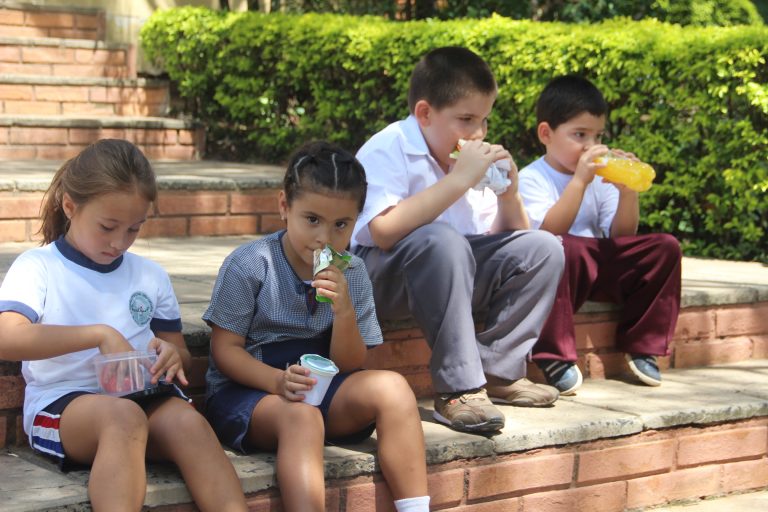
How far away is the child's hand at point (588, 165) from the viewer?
4012 millimetres

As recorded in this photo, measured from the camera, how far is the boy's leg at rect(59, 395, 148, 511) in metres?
2.61

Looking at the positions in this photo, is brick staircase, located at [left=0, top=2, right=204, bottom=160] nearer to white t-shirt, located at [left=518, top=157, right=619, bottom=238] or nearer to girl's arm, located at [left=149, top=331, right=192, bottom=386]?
white t-shirt, located at [left=518, top=157, right=619, bottom=238]

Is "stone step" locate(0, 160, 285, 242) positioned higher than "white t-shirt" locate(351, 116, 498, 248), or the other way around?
"white t-shirt" locate(351, 116, 498, 248)

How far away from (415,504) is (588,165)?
1.50m

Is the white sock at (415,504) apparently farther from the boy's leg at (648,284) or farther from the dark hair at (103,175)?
the boy's leg at (648,284)

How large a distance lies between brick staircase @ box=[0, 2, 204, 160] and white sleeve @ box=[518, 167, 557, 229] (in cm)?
345

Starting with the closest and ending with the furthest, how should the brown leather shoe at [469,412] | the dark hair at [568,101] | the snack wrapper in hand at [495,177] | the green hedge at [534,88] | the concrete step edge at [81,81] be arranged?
1. the brown leather shoe at [469,412]
2. the snack wrapper in hand at [495,177]
3. the dark hair at [568,101]
4. the green hedge at [534,88]
5. the concrete step edge at [81,81]

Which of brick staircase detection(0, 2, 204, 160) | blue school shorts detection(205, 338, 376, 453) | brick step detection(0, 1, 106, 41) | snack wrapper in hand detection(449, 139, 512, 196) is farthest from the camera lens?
brick step detection(0, 1, 106, 41)

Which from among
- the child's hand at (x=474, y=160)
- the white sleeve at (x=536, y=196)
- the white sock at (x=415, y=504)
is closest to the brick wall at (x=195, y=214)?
the white sleeve at (x=536, y=196)

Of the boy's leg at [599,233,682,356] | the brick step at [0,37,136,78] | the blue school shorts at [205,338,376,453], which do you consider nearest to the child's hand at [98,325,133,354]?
the blue school shorts at [205,338,376,453]

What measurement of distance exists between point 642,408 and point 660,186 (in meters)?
2.20

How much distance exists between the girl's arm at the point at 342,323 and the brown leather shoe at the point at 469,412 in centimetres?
36

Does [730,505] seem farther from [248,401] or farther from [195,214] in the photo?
[195,214]

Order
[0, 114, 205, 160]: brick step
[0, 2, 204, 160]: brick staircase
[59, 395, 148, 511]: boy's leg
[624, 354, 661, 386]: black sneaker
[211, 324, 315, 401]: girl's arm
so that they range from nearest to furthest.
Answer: [59, 395, 148, 511]: boy's leg < [211, 324, 315, 401]: girl's arm < [624, 354, 661, 386]: black sneaker < [0, 114, 205, 160]: brick step < [0, 2, 204, 160]: brick staircase
